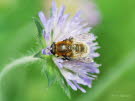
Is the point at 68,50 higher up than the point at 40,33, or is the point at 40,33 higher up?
the point at 40,33

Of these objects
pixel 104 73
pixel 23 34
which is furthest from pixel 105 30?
pixel 23 34

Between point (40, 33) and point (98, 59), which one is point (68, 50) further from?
point (98, 59)

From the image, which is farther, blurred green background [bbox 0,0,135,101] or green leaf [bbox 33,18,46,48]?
blurred green background [bbox 0,0,135,101]

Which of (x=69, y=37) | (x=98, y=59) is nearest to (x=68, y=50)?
(x=69, y=37)

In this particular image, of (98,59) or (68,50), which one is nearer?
(68,50)

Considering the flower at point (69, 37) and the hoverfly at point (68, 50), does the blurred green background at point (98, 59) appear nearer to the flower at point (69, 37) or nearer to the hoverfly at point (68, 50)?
the flower at point (69, 37)

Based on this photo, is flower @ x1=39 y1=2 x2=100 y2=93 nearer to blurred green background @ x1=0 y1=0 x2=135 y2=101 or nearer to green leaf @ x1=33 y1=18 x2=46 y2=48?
green leaf @ x1=33 y1=18 x2=46 y2=48

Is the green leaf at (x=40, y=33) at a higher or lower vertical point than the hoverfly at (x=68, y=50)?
higher

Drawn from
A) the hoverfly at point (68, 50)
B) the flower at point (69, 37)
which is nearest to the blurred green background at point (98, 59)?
the flower at point (69, 37)

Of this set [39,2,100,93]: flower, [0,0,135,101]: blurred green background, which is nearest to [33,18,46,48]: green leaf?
[39,2,100,93]: flower
